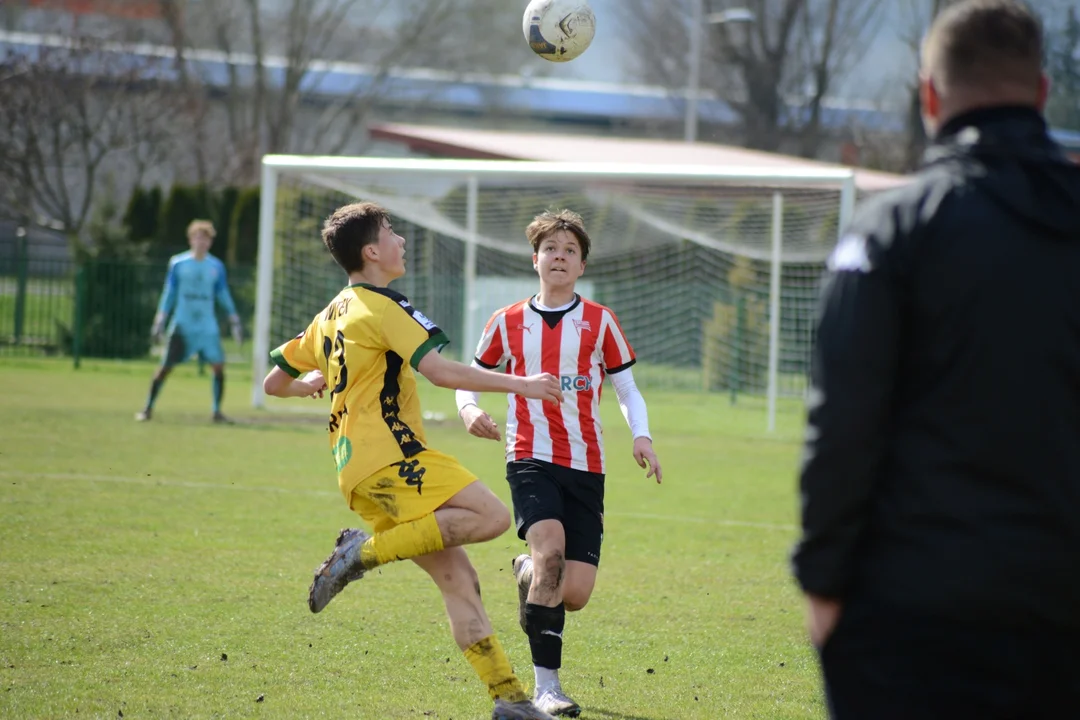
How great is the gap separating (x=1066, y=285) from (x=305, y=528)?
6.90 m

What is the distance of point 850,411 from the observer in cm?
213

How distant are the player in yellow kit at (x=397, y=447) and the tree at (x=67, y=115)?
957 inches

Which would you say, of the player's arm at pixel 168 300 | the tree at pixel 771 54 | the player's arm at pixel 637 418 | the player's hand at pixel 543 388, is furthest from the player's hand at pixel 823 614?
the tree at pixel 771 54

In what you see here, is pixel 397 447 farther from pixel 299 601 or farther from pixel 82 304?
pixel 82 304

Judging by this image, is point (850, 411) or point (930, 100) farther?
point (930, 100)

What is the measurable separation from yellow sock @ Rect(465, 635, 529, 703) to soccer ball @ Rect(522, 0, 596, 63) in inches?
167

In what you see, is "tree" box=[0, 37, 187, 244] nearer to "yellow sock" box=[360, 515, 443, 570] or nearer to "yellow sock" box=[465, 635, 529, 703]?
"yellow sock" box=[360, 515, 443, 570]

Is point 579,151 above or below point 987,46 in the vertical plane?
above

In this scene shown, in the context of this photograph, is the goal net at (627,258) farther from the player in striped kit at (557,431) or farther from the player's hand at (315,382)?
the player's hand at (315,382)

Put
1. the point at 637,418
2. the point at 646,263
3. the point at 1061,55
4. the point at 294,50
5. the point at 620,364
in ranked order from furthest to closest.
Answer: the point at 294,50 → the point at 1061,55 → the point at 646,263 → the point at 620,364 → the point at 637,418

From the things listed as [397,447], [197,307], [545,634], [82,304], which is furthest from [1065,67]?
[397,447]

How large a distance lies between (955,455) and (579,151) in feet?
92.9

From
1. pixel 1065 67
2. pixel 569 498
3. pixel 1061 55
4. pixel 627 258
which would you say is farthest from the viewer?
pixel 1065 67

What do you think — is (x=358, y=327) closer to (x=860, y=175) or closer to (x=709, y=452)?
(x=709, y=452)
